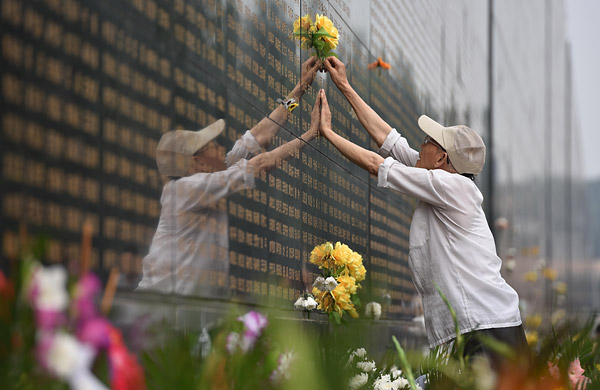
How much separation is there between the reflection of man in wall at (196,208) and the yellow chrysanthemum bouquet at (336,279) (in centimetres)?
83

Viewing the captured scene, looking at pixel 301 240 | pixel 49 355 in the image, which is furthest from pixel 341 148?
pixel 49 355

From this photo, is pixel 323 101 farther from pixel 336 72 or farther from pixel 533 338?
pixel 533 338

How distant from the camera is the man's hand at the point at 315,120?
14.2 feet

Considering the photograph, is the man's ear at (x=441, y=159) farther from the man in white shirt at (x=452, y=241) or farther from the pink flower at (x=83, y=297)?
the pink flower at (x=83, y=297)

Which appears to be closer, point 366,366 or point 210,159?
point 210,159

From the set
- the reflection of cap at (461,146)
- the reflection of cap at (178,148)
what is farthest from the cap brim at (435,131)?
the reflection of cap at (178,148)

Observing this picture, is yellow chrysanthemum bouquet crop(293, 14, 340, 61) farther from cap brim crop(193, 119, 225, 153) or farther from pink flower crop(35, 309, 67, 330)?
pink flower crop(35, 309, 67, 330)

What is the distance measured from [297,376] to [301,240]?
8.41 feet

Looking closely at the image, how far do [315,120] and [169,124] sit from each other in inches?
70.2

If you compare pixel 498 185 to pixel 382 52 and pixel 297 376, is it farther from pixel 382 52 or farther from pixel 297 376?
pixel 297 376

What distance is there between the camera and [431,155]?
3.93 m

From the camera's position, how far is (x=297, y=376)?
1516 mm

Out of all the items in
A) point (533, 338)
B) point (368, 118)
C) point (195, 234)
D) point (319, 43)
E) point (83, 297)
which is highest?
point (319, 43)

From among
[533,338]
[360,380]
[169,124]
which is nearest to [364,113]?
[533,338]
